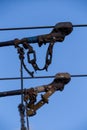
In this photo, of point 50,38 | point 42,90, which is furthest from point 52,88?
point 50,38

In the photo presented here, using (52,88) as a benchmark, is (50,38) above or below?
above

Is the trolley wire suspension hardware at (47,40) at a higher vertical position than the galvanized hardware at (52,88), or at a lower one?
higher

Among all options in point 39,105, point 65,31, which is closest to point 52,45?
point 65,31

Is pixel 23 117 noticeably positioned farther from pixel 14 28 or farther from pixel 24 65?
pixel 14 28

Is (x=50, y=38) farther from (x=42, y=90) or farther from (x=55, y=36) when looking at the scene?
(x=42, y=90)

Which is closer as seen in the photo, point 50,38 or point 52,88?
point 50,38

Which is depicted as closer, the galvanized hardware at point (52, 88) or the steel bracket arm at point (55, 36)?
the steel bracket arm at point (55, 36)

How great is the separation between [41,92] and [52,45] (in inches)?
35.2

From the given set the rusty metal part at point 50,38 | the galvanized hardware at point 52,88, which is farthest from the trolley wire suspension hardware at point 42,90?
the rusty metal part at point 50,38

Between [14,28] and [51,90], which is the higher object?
[14,28]

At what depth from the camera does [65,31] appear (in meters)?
10.7

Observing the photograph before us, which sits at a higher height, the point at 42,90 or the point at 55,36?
the point at 55,36

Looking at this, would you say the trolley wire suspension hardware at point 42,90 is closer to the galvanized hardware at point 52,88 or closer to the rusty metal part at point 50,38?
the galvanized hardware at point 52,88

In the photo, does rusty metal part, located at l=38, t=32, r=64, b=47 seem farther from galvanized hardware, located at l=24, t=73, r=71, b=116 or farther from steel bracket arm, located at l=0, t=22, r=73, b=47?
galvanized hardware, located at l=24, t=73, r=71, b=116
